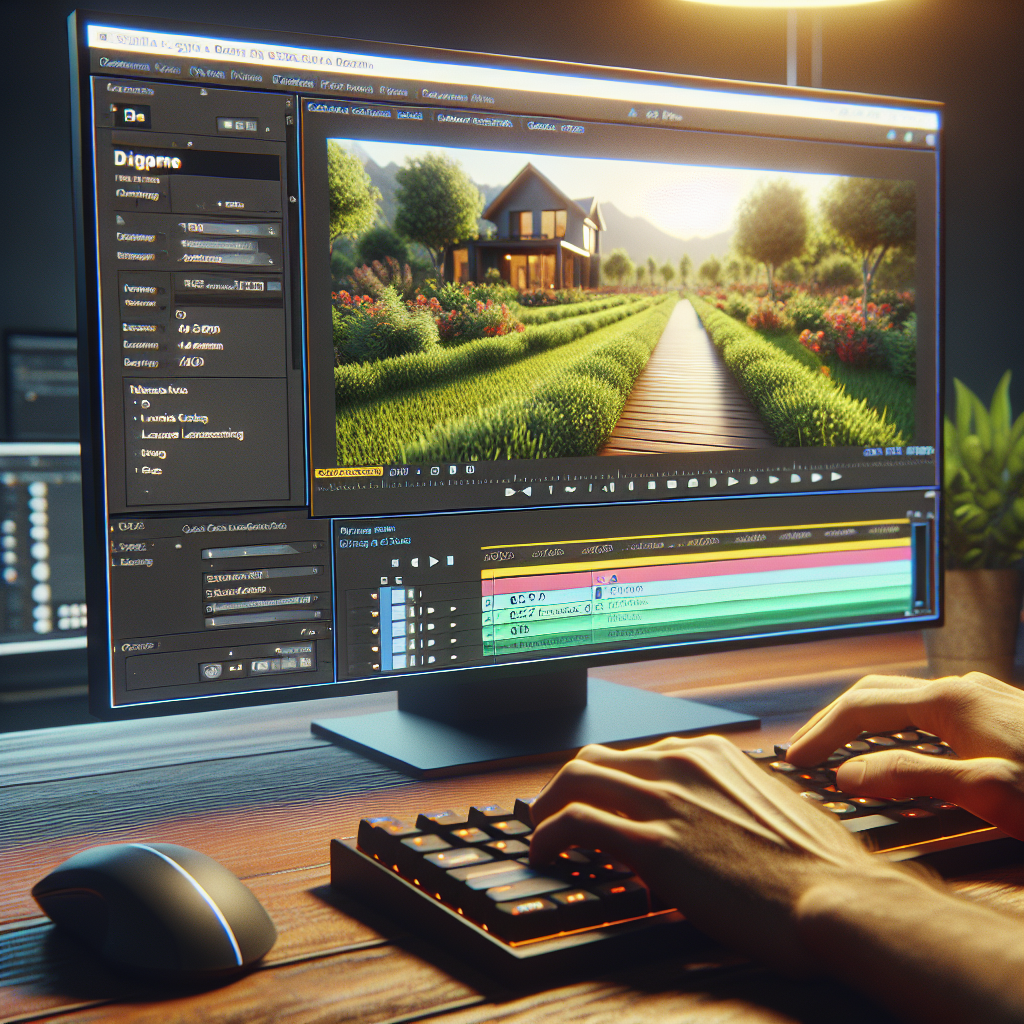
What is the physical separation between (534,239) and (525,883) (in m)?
0.54

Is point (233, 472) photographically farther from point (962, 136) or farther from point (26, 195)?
point (962, 136)

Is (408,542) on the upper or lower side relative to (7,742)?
upper

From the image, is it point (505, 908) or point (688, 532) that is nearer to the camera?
point (505, 908)

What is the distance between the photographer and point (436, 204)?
78 centimetres

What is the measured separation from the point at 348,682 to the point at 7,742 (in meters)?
0.34

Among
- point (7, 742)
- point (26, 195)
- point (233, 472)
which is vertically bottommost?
point (7, 742)

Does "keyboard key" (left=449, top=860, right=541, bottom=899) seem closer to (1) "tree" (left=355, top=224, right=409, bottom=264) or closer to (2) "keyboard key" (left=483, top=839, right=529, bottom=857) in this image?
(2) "keyboard key" (left=483, top=839, right=529, bottom=857)

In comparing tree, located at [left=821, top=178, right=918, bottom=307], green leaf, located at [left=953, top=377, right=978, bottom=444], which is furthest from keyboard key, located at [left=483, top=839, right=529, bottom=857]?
green leaf, located at [left=953, top=377, right=978, bottom=444]

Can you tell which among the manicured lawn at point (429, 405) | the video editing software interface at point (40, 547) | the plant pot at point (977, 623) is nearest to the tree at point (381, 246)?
the manicured lawn at point (429, 405)

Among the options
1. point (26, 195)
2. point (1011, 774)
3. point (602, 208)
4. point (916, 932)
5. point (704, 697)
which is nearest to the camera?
point (916, 932)

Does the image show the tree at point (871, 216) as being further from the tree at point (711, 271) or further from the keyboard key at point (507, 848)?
the keyboard key at point (507, 848)

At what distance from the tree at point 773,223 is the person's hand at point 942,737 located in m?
0.42

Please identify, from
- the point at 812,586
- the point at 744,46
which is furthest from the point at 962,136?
the point at 812,586

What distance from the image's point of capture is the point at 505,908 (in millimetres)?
425
